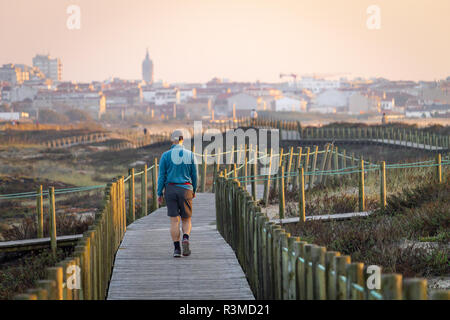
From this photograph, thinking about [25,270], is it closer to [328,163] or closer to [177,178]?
[177,178]

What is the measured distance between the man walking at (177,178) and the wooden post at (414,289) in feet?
17.1

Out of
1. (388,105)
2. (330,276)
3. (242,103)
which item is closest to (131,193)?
(330,276)

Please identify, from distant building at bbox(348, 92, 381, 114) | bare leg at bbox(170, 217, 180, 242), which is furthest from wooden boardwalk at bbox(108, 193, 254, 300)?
distant building at bbox(348, 92, 381, 114)

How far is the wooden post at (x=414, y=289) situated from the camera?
448cm

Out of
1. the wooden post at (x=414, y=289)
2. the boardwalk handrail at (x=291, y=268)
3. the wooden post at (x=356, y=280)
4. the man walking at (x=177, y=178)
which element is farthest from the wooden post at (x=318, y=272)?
the man walking at (x=177, y=178)

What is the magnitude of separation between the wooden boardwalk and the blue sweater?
935 millimetres

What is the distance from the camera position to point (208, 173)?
4050cm

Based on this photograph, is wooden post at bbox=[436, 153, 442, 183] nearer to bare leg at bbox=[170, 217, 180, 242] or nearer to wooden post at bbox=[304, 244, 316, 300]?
bare leg at bbox=[170, 217, 180, 242]

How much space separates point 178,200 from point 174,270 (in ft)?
3.24

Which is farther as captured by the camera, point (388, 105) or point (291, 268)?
point (388, 105)

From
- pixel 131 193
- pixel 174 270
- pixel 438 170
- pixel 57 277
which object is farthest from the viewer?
pixel 438 170

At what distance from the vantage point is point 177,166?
9656mm

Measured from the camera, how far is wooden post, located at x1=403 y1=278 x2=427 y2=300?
14.7ft
